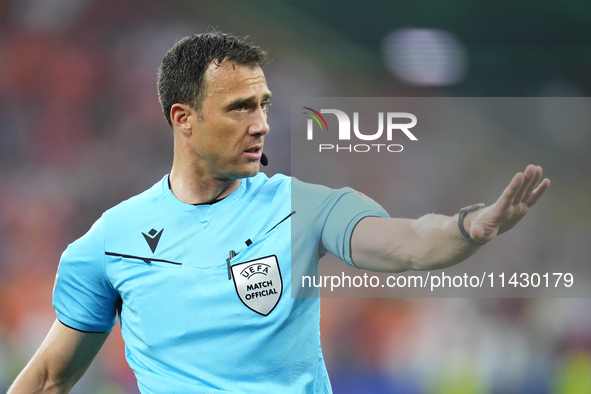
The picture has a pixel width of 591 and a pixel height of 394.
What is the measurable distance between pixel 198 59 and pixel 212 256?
68 cm

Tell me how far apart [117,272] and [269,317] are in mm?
577

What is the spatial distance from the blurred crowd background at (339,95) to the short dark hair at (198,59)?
6.05ft

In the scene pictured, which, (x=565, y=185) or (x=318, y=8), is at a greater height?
(x=318, y=8)

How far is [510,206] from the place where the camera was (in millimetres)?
1192

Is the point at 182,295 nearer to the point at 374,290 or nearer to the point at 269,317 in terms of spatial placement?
the point at 269,317

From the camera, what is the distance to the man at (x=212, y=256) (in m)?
1.73

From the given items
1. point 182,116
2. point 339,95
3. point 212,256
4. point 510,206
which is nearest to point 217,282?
point 212,256

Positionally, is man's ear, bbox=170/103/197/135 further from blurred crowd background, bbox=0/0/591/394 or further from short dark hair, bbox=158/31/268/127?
blurred crowd background, bbox=0/0/591/394

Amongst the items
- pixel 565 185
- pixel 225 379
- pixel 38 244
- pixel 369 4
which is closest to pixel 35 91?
pixel 38 244

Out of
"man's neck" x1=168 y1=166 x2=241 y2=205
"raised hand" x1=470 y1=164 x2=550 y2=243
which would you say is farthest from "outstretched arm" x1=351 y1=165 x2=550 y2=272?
"man's neck" x1=168 y1=166 x2=241 y2=205

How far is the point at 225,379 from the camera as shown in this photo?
68.5 inches

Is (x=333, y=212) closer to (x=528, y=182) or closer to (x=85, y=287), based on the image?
(x=528, y=182)

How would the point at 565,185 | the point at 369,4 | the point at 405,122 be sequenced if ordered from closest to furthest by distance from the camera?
1. the point at 405,122
2. the point at 565,185
3. the point at 369,4

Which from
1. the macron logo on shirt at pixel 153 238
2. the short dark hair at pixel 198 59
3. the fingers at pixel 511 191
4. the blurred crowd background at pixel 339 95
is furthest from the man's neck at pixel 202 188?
the blurred crowd background at pixel 339 95
